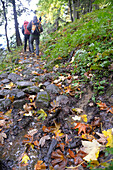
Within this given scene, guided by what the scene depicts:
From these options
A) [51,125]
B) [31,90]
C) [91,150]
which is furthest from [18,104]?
[91,150]

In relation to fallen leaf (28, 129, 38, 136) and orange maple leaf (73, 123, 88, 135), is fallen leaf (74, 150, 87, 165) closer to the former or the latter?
orange maple leaf (73, 123, 88, 135)

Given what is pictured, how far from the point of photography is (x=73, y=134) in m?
1.93

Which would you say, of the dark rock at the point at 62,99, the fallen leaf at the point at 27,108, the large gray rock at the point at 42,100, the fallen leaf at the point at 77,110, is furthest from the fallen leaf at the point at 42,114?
the fallen leaf at the point at 77,110

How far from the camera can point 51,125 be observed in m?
2.22

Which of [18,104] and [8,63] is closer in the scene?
[18,104]

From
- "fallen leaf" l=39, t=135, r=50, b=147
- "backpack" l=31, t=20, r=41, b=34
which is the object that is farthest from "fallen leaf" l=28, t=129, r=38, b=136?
"backpack" l=31, t=20, r=41, b=34

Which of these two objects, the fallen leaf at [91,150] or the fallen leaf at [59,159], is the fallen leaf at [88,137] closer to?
the fallen leaf at [91,150]

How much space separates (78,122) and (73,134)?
0.86 feet

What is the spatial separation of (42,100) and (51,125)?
709 millimetres

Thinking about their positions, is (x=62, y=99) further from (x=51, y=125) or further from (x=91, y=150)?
(x=91, y=150)

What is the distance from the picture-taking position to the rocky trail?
1.64m

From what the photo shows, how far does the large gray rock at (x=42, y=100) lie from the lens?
8.71 feet

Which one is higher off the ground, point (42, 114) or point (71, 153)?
point (42, 114)

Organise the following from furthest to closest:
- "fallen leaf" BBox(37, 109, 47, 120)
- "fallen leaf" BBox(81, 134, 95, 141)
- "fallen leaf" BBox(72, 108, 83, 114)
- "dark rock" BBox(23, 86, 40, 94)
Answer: "dark rock" BBox(23, 86, 40, 94) < "fallen leaf" BBox(37, 109, 47, 120) < "fallen leaf" BBox(72, 108, 83, 114) < "fallen leaf" BBox(81, 134, 95, 141)
